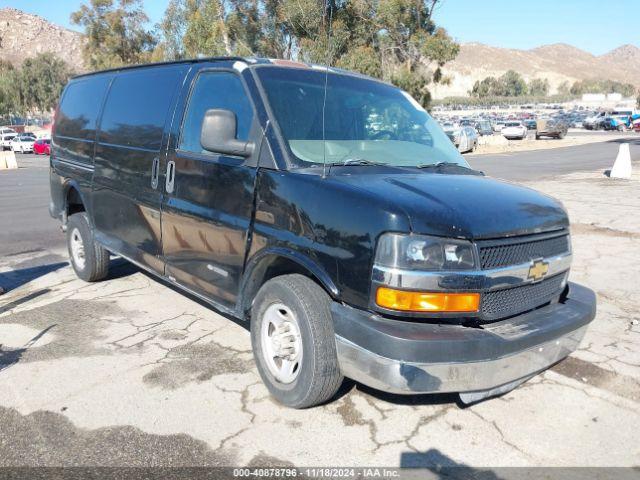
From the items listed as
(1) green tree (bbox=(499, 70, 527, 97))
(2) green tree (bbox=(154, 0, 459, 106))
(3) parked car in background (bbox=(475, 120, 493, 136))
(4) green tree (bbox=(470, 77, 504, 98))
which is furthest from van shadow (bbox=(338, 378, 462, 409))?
(1) green tree (bbox=(499, 70, 527, 97))

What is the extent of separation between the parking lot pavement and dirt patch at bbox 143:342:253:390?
0.01 m

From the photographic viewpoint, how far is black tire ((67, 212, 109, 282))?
226 inches

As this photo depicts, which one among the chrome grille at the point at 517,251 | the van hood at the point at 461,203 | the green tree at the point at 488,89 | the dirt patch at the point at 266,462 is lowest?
the dirt patch at the point at 266,462

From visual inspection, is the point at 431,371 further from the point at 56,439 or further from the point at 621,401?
the point at 56,439

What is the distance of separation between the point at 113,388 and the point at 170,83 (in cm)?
235

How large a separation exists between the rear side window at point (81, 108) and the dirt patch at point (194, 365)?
2517 mm

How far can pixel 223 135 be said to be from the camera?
3.45 m

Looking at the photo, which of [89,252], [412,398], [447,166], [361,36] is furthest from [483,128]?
[412,398]

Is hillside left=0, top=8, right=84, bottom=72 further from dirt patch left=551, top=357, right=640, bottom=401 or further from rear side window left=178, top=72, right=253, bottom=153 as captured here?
dirt patch left=551, top=357, right=640, bottom=401

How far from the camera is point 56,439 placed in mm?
3102

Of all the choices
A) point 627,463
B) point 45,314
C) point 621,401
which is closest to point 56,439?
point 45,314

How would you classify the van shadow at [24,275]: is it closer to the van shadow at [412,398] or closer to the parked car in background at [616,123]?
the van shadow at [412,398]

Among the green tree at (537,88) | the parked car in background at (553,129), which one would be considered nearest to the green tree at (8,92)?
the parked car in background at (553,129)

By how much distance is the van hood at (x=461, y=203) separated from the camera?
281cm
